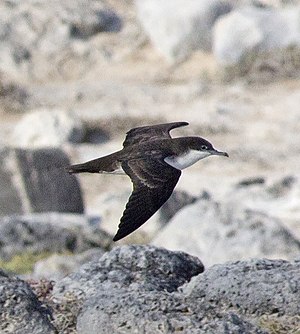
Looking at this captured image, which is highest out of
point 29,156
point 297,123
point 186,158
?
point 186,158

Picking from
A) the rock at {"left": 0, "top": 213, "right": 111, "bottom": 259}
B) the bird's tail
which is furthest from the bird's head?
the rock at {"left": 0, "top": 213, "right": 111, "bottom": 259}

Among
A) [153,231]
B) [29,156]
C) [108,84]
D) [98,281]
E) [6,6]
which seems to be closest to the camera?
[98,281]

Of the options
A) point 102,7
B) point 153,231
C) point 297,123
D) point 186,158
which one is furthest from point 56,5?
point 186,158

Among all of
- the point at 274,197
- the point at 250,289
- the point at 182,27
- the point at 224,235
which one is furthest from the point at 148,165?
the point at 182,27

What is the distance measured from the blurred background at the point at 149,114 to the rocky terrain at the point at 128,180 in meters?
0.03

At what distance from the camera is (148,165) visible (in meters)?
8.38

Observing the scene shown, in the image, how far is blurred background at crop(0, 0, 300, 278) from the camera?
46.6 feet

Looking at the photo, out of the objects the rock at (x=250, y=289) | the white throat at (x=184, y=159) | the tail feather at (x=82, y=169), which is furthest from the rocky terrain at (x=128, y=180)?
the white throat at (x=184, y=159)

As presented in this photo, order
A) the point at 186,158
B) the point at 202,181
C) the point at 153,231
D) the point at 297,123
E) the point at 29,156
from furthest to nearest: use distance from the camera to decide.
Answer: the point at 297,123 → the point at 202,181 → the point at 29,156 → the point at 153,231 → the point at 186,158

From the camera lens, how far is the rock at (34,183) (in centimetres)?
1750

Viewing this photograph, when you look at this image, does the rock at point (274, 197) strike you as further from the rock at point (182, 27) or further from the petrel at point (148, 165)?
the petrel at point (148, 165)

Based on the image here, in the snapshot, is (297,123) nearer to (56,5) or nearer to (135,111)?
(135,111)

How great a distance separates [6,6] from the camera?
25.9 m

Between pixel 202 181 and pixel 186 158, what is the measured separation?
10.4 metres
